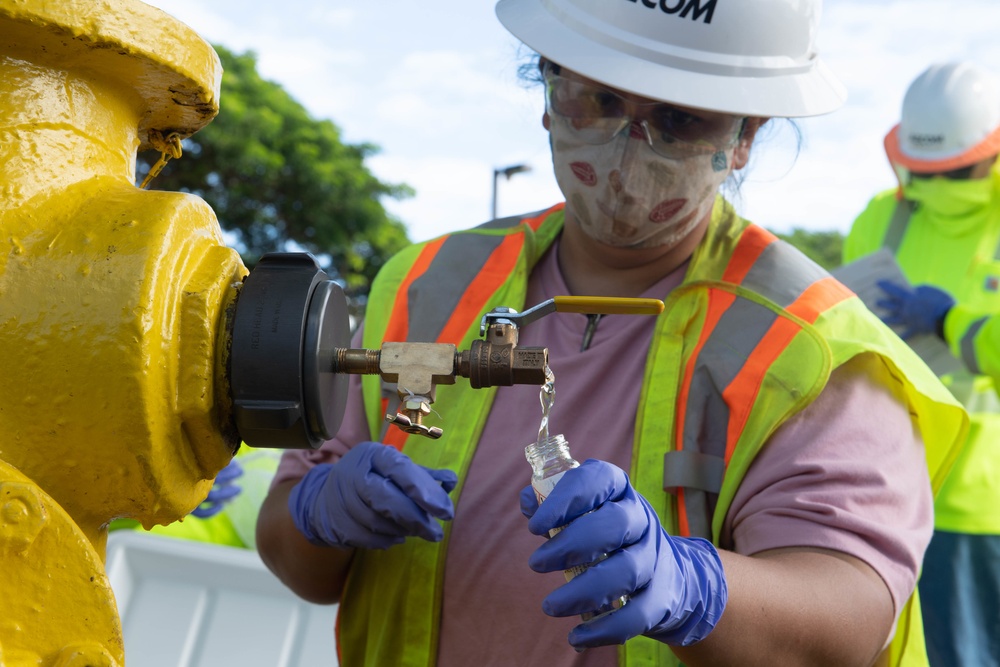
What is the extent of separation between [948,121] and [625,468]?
3291mm

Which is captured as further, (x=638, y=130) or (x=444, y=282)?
(x=444, y=282)

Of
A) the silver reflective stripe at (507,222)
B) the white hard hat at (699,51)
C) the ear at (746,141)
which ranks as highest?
the white hard hat at (699,51)

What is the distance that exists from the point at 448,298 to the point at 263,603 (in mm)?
1439

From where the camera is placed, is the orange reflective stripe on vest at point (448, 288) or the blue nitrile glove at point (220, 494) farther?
the blue nitrile glove at point (220, 494)

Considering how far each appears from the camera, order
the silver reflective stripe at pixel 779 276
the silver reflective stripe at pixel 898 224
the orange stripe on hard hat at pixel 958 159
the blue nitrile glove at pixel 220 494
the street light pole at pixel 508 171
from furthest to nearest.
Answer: the street light pole at pixel 508 171 < the silver reflective stripe at pixel 898 224 < the orange stripe on hard hat at pixel 958 159 < the blue nitrile glove at pixel 220 494 < the silver reflective stripe at pixel 779 276

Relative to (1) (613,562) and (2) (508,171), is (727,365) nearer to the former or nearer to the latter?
(1) (613,562)

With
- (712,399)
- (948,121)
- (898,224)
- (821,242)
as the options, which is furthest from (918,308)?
(821,242)

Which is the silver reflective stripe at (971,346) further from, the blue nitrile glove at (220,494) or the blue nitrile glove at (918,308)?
the blue nitrile glove at (220,494)

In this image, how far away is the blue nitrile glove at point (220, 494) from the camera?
3174 mm

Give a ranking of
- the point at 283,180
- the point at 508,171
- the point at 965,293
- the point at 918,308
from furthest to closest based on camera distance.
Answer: the point at 283,180 → the point at 508,171 → the point at 965,293 → the point at 918,308

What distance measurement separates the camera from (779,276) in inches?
66.3

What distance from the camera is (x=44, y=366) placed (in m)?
0.81

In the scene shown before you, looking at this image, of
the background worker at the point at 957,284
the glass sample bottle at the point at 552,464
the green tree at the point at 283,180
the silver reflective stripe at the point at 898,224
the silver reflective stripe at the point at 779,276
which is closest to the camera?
the glass sample bottle at the point at 552,464

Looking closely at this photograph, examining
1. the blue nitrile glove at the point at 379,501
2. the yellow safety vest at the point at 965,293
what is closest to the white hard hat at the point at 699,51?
the blue nitrile glove at the point at 379,501
